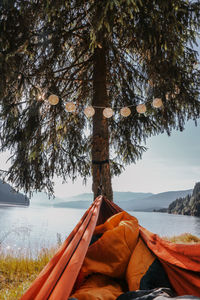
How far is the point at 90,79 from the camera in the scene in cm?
303

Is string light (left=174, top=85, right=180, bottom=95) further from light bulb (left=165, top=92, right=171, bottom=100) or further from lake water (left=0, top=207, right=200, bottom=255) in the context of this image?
lake water (left=0, top=207, right=200, bottom=255)

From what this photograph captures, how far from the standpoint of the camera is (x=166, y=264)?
0.96m

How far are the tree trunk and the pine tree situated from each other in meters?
0.01

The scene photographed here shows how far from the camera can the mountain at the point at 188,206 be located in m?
28.9

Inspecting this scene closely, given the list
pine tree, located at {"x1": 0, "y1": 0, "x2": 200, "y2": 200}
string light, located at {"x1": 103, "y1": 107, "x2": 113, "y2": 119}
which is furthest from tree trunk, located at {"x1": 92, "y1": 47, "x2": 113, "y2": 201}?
string light, located at {"x1": 103, "y1": 107, "x2": 113, "y2": 119}

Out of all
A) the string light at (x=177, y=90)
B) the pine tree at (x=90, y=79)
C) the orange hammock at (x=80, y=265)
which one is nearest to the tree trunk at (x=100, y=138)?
the pine tree at (x=90, y=79)

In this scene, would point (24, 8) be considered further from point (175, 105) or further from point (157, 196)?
point (157, 196)

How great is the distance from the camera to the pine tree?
209 centimetres

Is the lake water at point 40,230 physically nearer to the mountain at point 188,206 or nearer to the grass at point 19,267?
the grass at point 19,267

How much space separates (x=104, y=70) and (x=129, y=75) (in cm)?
54

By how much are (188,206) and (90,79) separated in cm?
3466

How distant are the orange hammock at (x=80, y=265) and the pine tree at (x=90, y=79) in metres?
1.51

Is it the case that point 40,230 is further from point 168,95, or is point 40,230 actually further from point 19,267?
point 168,95

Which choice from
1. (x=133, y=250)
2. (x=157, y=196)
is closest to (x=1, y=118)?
(x=133, y=250)
